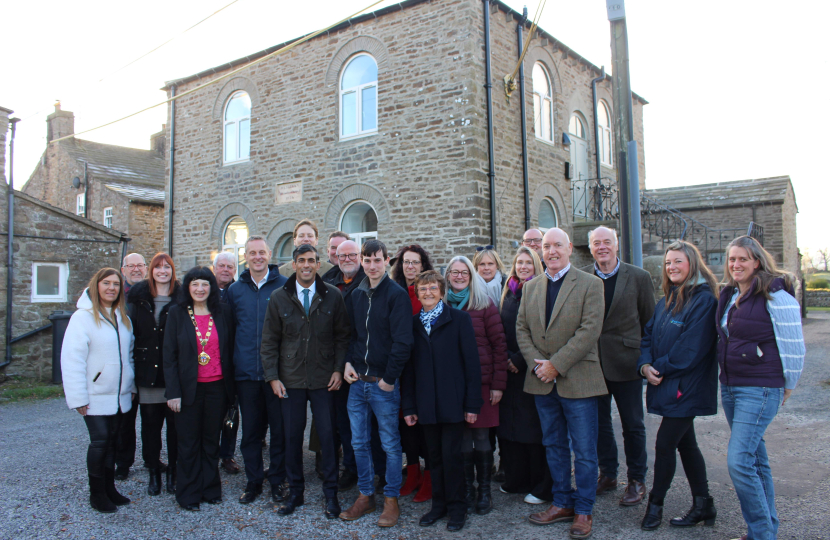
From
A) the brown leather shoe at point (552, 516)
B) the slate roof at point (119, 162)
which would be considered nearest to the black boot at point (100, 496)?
the brown leather shoe at point (552, 516)

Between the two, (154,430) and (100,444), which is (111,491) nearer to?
(100,444)

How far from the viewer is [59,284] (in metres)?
11.5

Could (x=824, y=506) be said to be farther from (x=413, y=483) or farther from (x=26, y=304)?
(x=26, y=304)

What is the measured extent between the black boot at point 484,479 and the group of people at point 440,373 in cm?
2

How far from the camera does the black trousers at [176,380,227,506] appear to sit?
4301 millimetres

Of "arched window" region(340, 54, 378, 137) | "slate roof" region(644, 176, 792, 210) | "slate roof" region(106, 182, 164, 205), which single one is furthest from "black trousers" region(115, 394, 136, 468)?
"slate roof" region(644, 176, 792, 210)

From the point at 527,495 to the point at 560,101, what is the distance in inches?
423

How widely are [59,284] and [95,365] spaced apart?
8.79 m

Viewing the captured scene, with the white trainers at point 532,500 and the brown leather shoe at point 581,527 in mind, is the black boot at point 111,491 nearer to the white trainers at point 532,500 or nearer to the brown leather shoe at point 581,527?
the white trainers at point 532,500

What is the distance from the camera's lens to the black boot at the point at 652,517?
3.71 meters

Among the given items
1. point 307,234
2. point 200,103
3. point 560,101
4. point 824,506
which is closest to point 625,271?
point 824,506

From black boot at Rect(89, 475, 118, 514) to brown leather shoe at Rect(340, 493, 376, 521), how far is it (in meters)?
1.83

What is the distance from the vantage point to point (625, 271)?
4.38 m

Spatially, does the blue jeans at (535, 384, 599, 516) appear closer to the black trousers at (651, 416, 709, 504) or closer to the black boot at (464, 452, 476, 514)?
the black trousers at (651, 416, 709, 504)
